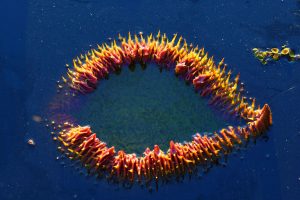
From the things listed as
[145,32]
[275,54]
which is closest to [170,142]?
[145,32]

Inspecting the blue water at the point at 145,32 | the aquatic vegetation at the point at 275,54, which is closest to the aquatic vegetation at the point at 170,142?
the blue water at the point at 145,32

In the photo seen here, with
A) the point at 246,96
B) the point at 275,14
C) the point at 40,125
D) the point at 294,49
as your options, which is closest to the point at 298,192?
the point at 246,96

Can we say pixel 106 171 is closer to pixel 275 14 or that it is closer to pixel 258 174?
pixel 258 174

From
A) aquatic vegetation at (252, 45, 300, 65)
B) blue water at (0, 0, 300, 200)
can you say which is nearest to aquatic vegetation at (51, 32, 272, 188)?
blue water at (0, 0, 300, 200)

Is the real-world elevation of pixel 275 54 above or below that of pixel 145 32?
below

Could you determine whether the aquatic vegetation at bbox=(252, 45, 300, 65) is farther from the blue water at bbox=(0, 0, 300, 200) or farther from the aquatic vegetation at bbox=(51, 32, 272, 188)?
the aquatic vegetation at bbox=(51, 32, 272, 188)

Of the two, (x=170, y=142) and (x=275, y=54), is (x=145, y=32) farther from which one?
(x=275, y=54)

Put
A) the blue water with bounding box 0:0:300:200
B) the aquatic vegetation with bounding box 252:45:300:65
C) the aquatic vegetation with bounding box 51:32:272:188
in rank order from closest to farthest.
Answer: the aquatic vegetation with bounding box 51:32:272:188 < the blue water with bounding box 0:0:300:200 < the aquatic vegetation with bounding box 252:45:300:65
